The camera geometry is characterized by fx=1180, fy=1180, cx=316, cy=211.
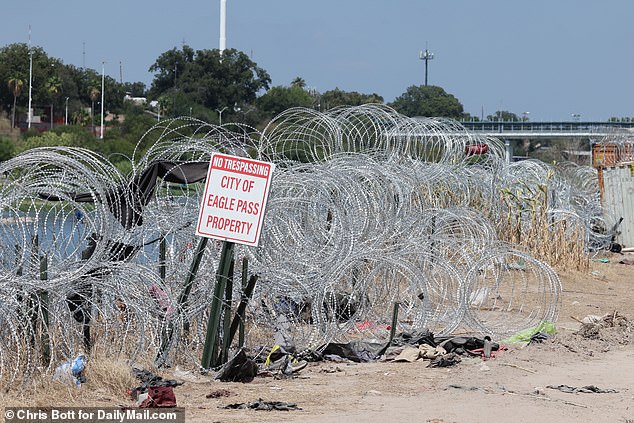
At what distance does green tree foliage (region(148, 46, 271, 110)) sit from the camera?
8641 cm

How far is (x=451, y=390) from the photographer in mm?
9875

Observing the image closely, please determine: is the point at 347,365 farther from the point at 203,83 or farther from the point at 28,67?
the point at 28,67

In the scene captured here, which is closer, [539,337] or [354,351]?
[354,351]

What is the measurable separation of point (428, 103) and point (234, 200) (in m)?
103

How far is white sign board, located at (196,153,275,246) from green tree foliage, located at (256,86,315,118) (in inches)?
2816

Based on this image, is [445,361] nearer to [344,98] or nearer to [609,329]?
[609,329]

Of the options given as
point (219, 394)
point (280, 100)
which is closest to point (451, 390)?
point (219, 394)

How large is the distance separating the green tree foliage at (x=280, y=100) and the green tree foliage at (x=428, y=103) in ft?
57.2

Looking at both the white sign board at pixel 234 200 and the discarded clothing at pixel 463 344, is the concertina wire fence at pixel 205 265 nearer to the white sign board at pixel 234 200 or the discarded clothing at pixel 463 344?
the discarded clothing at pixel 463 344


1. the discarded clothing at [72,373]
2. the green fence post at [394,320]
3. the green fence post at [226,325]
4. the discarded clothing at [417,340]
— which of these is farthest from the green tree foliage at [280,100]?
the discarded clothing at [72,373]

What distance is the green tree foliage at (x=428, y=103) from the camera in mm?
110812

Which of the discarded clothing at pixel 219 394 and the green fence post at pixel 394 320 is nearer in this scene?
the discarded clothing at pixel 219 394

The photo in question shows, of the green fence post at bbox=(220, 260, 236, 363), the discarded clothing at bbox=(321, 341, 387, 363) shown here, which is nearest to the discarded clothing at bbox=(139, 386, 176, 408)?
the green fence post at bbox=(220, 260, 236, 363)

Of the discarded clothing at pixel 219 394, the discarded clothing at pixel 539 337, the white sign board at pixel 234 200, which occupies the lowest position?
the discarded clothing at pixel 219 394
